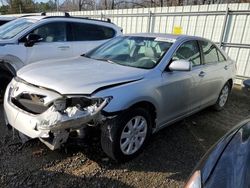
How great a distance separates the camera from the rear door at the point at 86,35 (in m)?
6.37

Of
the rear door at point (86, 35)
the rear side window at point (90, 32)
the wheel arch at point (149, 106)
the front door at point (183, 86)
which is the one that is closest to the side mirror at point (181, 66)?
the front door at point (183, 86)

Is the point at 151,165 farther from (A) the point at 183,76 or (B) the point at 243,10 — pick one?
(B) the point at 243,10

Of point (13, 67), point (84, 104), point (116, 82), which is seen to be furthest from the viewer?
point (13, 67)

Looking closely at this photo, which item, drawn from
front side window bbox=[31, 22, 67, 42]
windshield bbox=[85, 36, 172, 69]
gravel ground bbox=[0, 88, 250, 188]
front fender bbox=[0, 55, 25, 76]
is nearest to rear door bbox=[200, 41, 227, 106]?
gravel ground bbox=[0, 88, 250, 188]

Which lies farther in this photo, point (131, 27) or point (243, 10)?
point (131, 27)

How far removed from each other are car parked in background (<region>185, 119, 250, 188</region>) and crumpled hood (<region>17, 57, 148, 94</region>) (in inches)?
55.8

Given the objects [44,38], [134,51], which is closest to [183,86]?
[134,51]

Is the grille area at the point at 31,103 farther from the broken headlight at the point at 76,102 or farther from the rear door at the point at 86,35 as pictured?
the rear door at the point at 86,35

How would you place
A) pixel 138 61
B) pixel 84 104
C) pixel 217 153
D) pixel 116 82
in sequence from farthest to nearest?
pixel 138 61
pixel 116 82
pixel 84 104
pixel 217 153

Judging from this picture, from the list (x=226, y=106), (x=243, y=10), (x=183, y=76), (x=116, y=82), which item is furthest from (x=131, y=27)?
(x=116, y=82)

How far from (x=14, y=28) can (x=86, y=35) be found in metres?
1.69

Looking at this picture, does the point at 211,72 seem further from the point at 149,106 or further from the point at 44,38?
the point at 44,38

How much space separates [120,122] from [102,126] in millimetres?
Result: 212

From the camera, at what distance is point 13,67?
511 centimetres
